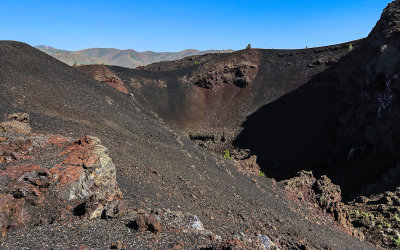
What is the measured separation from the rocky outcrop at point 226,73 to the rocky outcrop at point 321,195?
2659 cm

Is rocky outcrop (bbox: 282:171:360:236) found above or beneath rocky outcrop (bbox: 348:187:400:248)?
above

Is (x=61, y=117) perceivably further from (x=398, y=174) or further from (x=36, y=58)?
(x=398, y=174)

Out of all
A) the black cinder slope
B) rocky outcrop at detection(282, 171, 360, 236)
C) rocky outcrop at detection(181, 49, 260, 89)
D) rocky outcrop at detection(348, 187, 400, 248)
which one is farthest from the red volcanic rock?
rocky outcrop at detection(348, 187, 400, 248)

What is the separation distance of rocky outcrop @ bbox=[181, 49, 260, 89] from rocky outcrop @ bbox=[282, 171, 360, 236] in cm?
2659

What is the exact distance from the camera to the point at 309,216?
723 inches

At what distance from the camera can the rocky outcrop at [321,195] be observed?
65.0ft

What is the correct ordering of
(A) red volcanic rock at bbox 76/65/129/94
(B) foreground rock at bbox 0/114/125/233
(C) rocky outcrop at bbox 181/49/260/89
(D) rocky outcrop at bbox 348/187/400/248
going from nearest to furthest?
(B) foreground rock at bbox 0/114/125/233, (D) rocky outcrop at bbox 348/187/400/248, (A) red volcanic rock at bbox 76/65/129/94, (C) rocky outcrop at bbox 181/49/260/89

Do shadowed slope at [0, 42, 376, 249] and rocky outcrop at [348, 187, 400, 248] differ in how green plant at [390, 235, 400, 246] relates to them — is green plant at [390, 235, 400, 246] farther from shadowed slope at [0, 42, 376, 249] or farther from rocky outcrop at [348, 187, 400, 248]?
shadowed slope at [0, 42, 376, 249]

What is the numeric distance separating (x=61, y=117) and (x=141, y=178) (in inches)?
247

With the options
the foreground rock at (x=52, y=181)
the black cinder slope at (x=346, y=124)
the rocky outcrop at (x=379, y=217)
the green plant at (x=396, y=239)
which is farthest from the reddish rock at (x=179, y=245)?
the black cinder slope at (x=346, y=124)

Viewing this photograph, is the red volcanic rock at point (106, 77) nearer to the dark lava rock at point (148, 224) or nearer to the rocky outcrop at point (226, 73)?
the rocky outcrop at point (226, 73)

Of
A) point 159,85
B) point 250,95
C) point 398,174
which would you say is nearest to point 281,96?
point 250,95

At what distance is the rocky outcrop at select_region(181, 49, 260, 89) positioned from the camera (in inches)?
1905

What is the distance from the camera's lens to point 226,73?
4938cm
